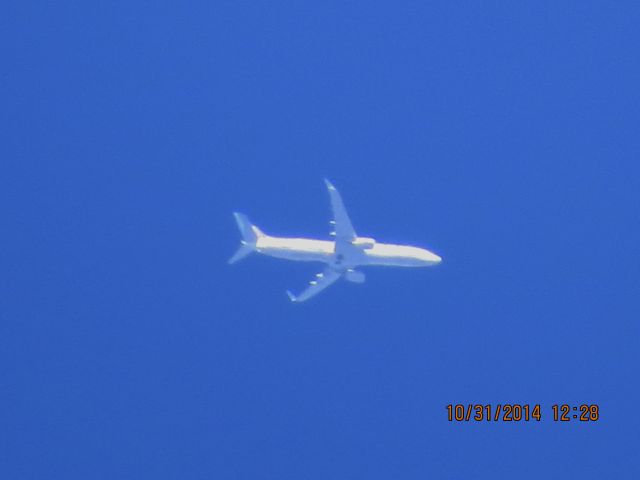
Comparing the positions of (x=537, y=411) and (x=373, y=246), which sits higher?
(x=373, y=246)

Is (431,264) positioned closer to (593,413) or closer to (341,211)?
(341,211)

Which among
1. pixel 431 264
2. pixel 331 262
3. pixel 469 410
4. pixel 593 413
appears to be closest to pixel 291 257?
pixel 331 262

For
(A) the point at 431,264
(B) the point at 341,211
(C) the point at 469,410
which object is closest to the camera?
(B) the point at 341,211

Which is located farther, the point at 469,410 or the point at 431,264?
the point at 469,410
